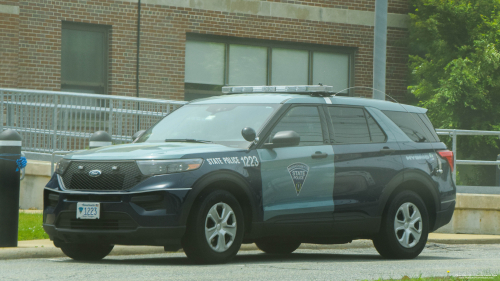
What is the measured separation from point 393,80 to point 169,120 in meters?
13.7

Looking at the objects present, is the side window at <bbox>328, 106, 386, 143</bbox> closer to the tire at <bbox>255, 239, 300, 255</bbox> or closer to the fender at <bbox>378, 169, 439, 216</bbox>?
the fender at <bbox>378, 169, 439, 216</bbox>

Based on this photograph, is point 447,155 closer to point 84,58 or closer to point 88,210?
point 88,210

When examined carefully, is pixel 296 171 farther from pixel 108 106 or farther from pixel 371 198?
pixel 108 106

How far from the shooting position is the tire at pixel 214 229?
824cm

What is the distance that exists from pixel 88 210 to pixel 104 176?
35 cm

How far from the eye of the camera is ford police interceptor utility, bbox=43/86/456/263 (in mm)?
8164

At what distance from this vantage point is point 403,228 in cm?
1001

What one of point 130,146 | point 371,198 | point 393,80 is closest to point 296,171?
point 371,198

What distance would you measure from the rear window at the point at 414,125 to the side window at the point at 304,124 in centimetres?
115

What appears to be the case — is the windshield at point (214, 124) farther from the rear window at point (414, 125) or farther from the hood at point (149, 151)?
the rear window at point (414, 125)

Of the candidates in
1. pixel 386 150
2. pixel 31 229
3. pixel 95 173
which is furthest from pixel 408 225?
pixel 31 229

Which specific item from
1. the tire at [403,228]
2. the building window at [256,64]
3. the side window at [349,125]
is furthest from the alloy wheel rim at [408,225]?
the building window at [256,64]

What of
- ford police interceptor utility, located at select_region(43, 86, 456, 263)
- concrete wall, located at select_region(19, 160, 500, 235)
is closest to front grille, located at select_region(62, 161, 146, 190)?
ford police interceptor utility, located at select_region(43, 86, 456, 263)

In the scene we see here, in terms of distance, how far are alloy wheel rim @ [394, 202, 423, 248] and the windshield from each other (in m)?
2.01
